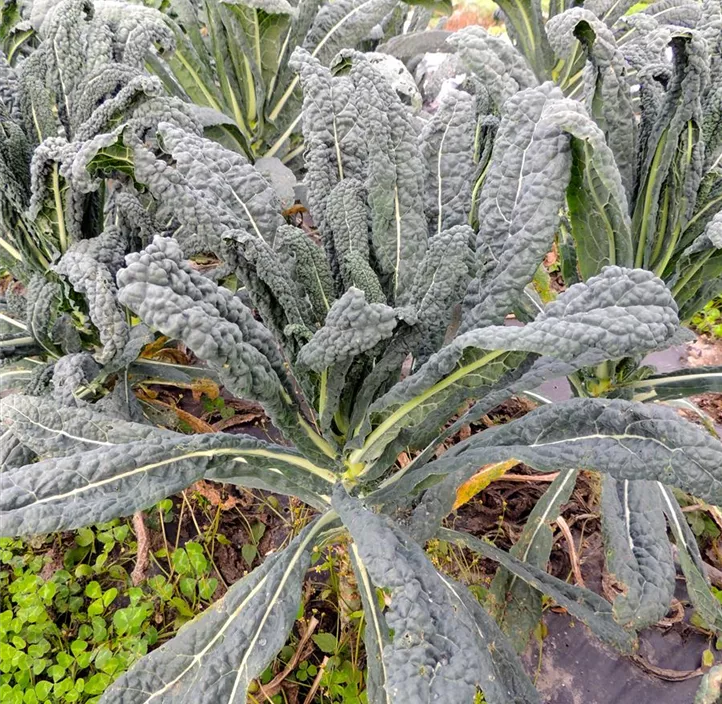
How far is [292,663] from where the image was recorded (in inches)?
48.2

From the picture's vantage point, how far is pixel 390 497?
104cm

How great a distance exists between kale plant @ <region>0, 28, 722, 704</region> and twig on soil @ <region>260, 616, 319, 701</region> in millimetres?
275

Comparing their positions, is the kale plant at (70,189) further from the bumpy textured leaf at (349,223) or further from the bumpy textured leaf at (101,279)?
the bumpy textured leaf at (349,223)

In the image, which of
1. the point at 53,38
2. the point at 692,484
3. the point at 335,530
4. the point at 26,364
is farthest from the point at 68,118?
the point at 692,484

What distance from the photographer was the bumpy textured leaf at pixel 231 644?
0.87m

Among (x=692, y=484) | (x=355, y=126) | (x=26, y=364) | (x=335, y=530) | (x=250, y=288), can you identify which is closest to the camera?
(x=692, y=484)

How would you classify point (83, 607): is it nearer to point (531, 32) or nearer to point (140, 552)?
point (140, 552)

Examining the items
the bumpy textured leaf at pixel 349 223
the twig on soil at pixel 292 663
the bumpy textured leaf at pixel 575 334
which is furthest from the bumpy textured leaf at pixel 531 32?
the twig on soil at pixel 292 663

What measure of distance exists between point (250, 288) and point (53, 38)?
87cm

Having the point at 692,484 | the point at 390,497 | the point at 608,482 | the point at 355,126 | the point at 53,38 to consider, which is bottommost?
the point at 608,482

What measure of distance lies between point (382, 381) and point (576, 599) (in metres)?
0.59

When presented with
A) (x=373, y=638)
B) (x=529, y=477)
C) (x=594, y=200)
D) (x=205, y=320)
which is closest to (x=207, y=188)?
(x=205, y=320)

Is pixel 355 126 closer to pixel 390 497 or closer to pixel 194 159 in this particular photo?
pixel 194 159

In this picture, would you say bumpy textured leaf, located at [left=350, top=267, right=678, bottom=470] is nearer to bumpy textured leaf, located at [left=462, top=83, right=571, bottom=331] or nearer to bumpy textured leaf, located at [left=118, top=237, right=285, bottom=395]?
bumpy textured leaf, located at [left=462, top=83, right=571, bottom=331]
